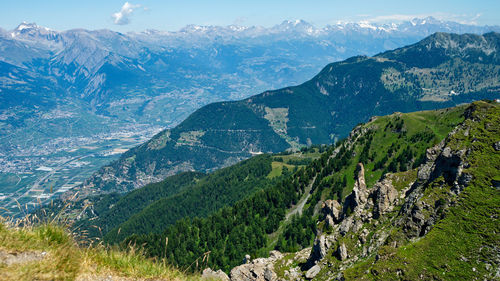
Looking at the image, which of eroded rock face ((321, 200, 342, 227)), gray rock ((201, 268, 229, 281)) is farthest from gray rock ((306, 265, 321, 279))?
gray rock ((201, 268, 229, 281))

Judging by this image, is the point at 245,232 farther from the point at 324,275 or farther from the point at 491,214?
the point at 491,214

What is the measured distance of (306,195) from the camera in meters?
140

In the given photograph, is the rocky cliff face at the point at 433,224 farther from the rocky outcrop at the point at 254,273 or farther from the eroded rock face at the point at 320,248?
the rocky outcrop at the point at 254,273

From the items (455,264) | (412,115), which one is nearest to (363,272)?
(455,264)

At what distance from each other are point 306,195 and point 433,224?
112 m

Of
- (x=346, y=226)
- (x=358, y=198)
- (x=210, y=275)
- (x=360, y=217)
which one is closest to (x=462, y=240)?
(x=360, y=217)

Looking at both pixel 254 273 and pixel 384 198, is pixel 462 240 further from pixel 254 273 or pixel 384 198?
pixel 254 273

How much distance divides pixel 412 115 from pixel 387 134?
1712 cm

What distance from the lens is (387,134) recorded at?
459ft

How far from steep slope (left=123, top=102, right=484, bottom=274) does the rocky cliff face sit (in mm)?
60419

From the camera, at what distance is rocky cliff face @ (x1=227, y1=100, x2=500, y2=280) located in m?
24.9

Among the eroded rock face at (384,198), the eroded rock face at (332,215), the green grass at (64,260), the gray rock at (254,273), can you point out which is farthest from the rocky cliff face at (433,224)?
the green grass at (64,260)

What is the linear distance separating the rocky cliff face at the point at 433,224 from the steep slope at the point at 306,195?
60.4 metres

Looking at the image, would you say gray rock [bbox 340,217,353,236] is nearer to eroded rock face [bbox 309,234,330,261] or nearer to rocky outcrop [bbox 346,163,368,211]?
eroded rock face [bbox 309,234,330,261]
